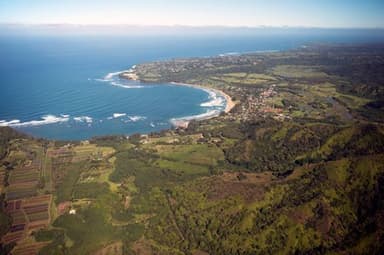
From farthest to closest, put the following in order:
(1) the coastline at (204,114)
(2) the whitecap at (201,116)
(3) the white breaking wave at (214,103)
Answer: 1. (3) the white breaking wave at (214,103)
2. (2) the whitecap at (201,116)
3. (1) the coastline at (204,114)

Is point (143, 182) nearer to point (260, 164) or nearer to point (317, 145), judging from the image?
point (260, 164)

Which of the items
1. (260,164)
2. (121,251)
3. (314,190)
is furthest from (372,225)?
(121,251)

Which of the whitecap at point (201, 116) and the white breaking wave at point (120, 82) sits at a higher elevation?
the white breaking wave at point (120, 82)

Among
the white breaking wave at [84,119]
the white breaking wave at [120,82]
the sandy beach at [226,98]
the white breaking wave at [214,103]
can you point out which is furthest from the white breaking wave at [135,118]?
the white breaking wave at [120,82]

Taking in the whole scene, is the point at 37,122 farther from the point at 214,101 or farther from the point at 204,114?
the point at 214,101

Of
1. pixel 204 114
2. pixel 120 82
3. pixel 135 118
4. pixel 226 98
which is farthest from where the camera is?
pixel 120 82

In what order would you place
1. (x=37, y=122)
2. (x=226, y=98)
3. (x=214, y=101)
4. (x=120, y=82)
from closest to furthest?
(x=37, y=122) → (x=214, y=101) → (x=226, y=98) → (x=120, y=82)

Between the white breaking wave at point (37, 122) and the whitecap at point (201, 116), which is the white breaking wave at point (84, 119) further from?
the whitecap at point (201, 116)

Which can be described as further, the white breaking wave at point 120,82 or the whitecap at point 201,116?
the white breaking wave at point 120,82

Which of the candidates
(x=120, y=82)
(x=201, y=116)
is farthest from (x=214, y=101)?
(x=120, y=82)

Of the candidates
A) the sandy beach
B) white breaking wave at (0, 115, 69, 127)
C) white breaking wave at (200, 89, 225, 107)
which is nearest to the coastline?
the sandy beach

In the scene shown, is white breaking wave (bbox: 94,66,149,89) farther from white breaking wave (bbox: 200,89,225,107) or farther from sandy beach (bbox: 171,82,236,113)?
white breaking wave (bbox: 200,89,225,107)
